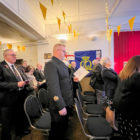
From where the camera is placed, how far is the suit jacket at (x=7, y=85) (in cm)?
133

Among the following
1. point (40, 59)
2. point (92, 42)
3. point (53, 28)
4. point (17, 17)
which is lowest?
point (40, 59)

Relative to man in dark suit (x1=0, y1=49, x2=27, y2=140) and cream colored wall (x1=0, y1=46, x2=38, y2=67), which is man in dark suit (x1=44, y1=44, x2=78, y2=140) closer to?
man in dark suit (x1=0, y1=49, x2=27, y2=140)

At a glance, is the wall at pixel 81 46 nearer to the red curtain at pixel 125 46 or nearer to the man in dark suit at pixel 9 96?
the red curtain at pixel 125 46

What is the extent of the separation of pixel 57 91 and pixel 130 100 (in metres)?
0.70

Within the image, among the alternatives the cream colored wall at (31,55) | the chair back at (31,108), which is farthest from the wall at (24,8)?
the chair back at (31,108)

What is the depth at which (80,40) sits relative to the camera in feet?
12.5

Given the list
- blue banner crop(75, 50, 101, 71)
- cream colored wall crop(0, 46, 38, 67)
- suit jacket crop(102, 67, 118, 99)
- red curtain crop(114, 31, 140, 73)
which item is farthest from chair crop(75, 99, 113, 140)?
cream colored wall crop(0, 46, 38, 67)

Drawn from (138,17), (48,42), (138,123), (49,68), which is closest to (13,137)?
(49,68)

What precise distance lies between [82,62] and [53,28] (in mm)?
1849

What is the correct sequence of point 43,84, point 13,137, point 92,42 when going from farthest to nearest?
point 92,42
point 43,84
point 13,137

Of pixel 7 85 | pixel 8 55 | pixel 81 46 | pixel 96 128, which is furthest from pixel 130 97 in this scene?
pixel 81 46

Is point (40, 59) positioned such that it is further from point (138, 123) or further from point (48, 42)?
point (138, 123)

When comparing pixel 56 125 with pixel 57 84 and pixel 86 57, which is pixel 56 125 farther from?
pixel 86 57

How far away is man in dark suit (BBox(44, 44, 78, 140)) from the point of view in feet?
3.34
